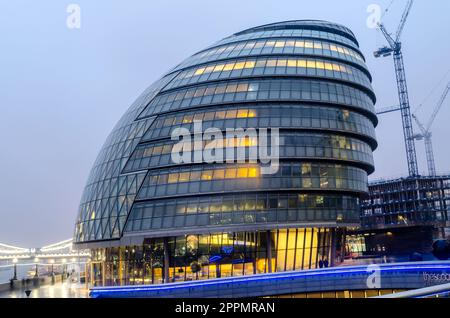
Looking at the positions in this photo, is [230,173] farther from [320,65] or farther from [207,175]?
[320,65]

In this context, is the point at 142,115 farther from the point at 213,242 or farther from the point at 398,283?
the point at 398,283

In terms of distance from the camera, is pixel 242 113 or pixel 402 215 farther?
pixel 402 215

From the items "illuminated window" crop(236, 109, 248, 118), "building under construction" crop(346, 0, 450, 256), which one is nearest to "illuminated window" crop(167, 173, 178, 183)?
"illuminated window" crop(236, 109, 248, 118)

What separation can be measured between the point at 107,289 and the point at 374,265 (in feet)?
98.4

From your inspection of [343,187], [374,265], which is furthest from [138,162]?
[374,265]

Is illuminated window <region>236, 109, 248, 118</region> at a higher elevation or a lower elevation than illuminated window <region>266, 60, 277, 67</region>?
lower

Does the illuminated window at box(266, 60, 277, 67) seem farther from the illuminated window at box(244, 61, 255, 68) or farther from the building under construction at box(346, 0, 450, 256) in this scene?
the building under construction at box(346, 0, 450, 256)

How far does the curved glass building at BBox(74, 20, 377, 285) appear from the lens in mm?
58625

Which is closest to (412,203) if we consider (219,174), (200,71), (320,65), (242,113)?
(320,65)

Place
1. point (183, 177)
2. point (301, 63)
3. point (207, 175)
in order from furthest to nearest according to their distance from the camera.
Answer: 1. point (301, 63)
2. point (183, 177)
3. point (207, 175)

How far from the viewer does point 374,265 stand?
43.4 metres

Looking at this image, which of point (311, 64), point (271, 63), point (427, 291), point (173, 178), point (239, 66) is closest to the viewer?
point (427, 291)

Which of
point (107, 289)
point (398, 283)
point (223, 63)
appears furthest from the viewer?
point (223, 63)

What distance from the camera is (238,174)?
193 ft
